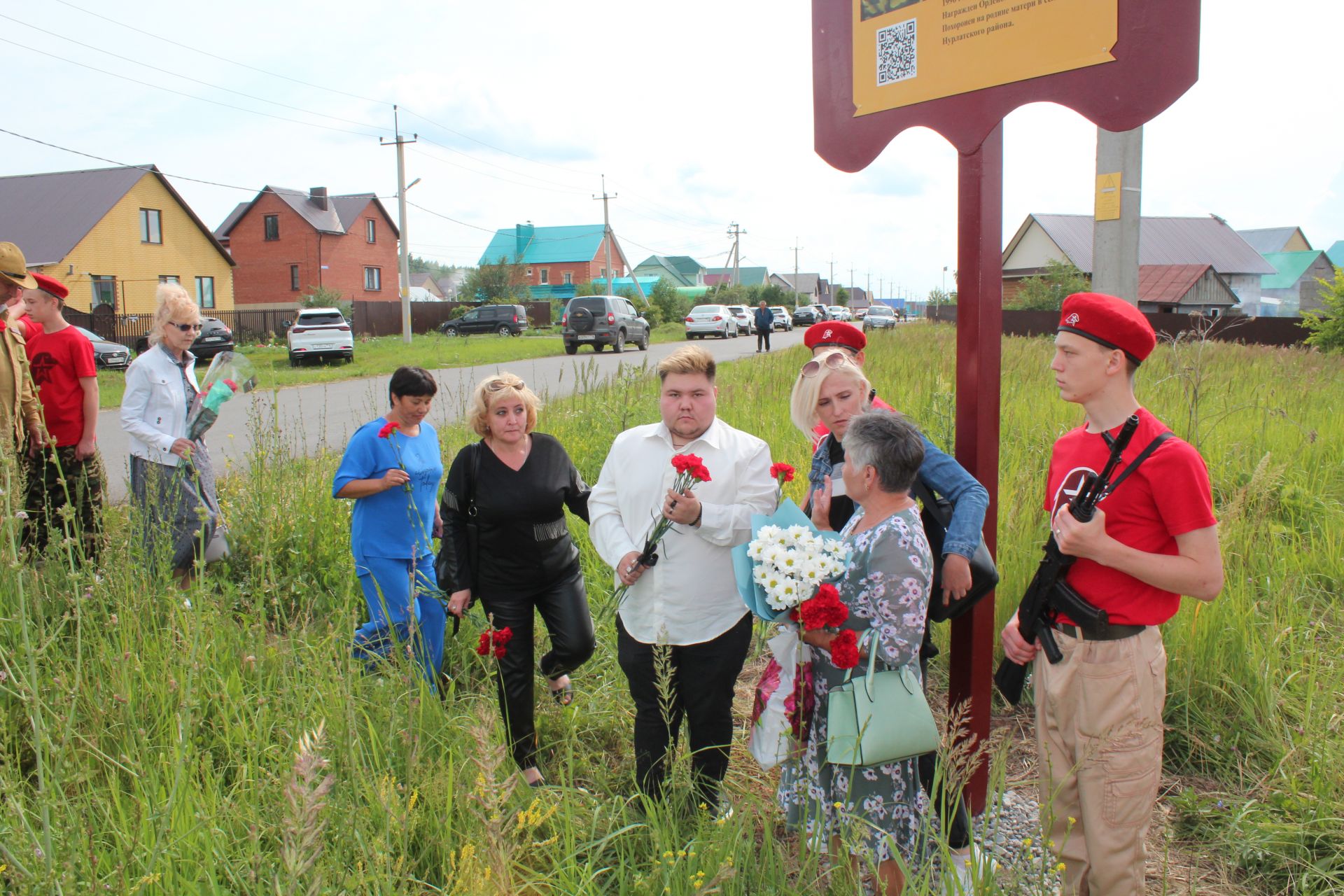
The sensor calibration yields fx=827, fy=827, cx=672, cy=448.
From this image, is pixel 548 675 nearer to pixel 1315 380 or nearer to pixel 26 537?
pixel 26 537

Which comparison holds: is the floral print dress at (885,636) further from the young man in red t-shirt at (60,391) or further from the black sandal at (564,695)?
the young man in red t-shirt at (60,391)

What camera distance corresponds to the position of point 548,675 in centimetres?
358

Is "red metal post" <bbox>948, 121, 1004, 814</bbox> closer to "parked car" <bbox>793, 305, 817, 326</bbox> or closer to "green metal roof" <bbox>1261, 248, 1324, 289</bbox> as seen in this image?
"parked car" <bbox>793, 305, 817, 326</bbox>

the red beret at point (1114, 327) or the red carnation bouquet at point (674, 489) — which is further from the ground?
the red beret at point (1114, 327)

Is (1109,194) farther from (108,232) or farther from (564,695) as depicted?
(108,232)

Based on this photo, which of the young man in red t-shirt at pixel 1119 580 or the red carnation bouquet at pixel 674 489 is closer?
the young man in red t-shirt at pixel 1119 580

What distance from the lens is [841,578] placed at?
2.41 metres

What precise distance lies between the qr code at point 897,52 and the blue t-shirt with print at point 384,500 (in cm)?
263

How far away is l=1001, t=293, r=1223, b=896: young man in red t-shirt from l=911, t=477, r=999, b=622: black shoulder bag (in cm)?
28

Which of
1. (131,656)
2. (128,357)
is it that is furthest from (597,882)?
(128,357)

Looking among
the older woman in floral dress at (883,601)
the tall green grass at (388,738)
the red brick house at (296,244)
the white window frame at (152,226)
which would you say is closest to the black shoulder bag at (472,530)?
the tall green grass at (388,738)

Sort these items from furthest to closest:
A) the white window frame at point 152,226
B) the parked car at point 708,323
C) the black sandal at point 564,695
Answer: the parked car at point 708,323, the white window frame at point 152,226, the black sandal at point 564,695

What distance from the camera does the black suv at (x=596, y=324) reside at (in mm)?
25719

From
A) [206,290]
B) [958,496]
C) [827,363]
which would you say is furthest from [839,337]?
[206,290]
